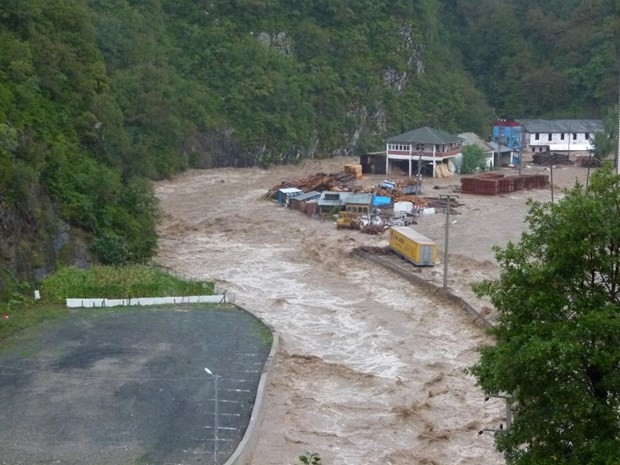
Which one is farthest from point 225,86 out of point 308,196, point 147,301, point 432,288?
point 147,301

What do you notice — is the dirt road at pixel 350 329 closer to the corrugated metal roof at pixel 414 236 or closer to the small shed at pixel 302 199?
the small shed at pixel 302 199

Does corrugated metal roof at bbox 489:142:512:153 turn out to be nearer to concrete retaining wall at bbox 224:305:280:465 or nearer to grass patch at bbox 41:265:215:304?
grass patch at bbox 41:265:215:304

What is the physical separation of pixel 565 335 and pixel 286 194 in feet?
142

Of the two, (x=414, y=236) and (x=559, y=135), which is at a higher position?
(x=559, y=135)

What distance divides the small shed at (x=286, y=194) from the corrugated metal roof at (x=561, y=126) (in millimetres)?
37175

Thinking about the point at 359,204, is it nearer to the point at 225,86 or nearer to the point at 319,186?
the point at 319,186

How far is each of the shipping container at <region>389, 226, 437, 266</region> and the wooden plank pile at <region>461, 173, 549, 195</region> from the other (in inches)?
778

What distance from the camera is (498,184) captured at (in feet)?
188

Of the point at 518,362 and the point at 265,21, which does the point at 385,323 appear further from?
the point at 265,21

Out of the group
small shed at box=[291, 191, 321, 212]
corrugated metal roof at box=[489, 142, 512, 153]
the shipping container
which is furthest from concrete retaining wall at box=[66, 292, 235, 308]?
corrugated metal roof at box=[489, 142, 512, 153]

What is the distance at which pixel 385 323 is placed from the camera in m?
28.9

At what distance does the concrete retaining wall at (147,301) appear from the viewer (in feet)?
92.5

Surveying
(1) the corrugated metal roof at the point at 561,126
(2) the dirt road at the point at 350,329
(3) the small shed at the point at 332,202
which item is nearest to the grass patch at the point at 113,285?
(2) the dirt road at the point at 350,329

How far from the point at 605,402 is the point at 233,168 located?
63669 mm
